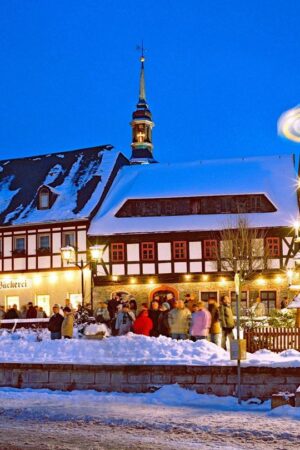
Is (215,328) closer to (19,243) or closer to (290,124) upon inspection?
(290,124)

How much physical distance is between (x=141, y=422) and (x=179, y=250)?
25.4m

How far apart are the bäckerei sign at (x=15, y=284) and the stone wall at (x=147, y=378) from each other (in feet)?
74.4

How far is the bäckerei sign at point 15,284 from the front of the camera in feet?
135

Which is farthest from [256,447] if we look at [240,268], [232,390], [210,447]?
[240,268]

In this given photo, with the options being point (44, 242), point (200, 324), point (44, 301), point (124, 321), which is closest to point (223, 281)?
point (44, 301)

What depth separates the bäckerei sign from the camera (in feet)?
135

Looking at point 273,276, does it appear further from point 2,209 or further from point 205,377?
point 205,377

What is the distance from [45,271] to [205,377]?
991 inches

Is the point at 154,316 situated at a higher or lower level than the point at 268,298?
lower

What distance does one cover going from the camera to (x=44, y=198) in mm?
43031

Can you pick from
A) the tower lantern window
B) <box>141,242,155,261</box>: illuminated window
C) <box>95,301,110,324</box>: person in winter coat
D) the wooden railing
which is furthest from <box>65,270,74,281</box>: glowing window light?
the tower lantern window

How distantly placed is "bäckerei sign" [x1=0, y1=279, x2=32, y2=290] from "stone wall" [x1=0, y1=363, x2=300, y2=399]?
22.7 m

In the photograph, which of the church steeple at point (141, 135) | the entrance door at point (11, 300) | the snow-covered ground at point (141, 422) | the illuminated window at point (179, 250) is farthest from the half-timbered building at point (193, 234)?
the church steeple at point (141, 135)

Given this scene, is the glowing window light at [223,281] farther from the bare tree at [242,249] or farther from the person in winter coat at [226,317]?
the person in winter coat at [226,317]
